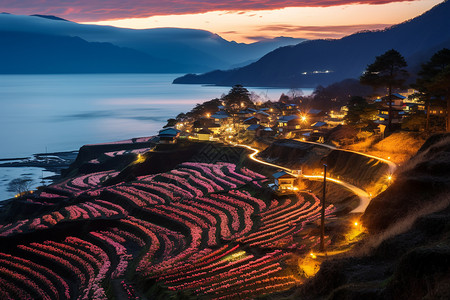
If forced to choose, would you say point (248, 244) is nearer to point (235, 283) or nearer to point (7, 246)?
point (235, 283)

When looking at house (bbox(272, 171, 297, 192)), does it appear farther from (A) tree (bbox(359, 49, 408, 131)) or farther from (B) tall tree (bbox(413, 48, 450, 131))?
(A) tree (bbox(359, 49, 408, 131))

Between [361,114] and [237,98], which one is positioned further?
[237,98]

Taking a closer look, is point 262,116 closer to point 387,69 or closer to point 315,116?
point 315,116

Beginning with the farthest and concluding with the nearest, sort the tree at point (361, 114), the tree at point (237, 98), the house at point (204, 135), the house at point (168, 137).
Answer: the tree at point (237, 98) < the house at point (204, 135) < the house at point (168, 137) < the tree at point (361, 114)

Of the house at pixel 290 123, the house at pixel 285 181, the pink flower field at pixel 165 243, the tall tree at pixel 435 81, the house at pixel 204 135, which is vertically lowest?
the pink flower field at pixel 165 243

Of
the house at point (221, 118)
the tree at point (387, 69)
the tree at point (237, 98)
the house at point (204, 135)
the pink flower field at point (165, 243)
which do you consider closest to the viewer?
the pink flower field at point (165, 243)

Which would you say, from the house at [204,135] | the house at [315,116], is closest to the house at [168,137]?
the house at [204,135]

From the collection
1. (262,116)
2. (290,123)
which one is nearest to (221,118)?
(262,116)

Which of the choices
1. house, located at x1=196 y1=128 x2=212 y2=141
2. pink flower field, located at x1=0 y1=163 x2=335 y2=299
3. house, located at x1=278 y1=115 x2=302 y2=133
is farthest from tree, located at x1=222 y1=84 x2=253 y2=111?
pink flower field, located at x1=0 y1=163 x2=335 y2=299

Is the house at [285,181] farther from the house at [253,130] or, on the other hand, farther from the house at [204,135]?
the house at [204,135]

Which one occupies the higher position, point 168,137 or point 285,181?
point 168,137

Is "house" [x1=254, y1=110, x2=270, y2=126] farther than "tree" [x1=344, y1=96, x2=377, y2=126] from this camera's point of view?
Yes
